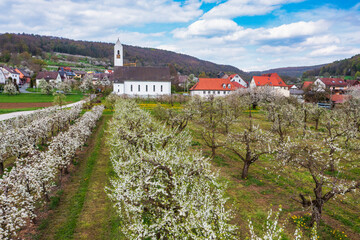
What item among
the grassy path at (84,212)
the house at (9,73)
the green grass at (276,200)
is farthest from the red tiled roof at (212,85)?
the house at (9,73)

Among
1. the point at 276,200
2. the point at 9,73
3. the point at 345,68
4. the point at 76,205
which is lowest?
the point at 276,200

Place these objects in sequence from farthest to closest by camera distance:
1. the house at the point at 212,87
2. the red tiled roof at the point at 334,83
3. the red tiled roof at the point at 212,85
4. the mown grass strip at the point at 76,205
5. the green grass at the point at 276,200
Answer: the red tiled roof at the point at 334,83 → the red tiled roof at the point at 212,85 → the house at the point at 212,87 → the green grass at the point at 276,200 → the mown grass strip at the point at 76,205

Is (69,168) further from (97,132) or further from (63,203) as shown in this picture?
(97,132)

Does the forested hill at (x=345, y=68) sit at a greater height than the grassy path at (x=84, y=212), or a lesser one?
greater

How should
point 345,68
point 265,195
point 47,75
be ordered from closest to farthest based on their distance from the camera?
point 265,195 → point 47,75 → point 345,68

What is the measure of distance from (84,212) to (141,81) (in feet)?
190

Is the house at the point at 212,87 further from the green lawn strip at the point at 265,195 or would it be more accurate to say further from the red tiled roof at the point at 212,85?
the green lawn strip at the point at 265,195

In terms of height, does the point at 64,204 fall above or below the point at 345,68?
below

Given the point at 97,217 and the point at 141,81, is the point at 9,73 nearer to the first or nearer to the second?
the point at 141,81

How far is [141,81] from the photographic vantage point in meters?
65.7

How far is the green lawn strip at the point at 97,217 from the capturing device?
935cm

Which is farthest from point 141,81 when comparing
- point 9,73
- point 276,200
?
point 9,73

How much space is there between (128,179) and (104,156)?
13.1m

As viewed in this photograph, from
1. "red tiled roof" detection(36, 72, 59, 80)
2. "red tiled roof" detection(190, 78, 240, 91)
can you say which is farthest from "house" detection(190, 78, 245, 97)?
"red tiled roof" detection(36, 72, 59, 80)
